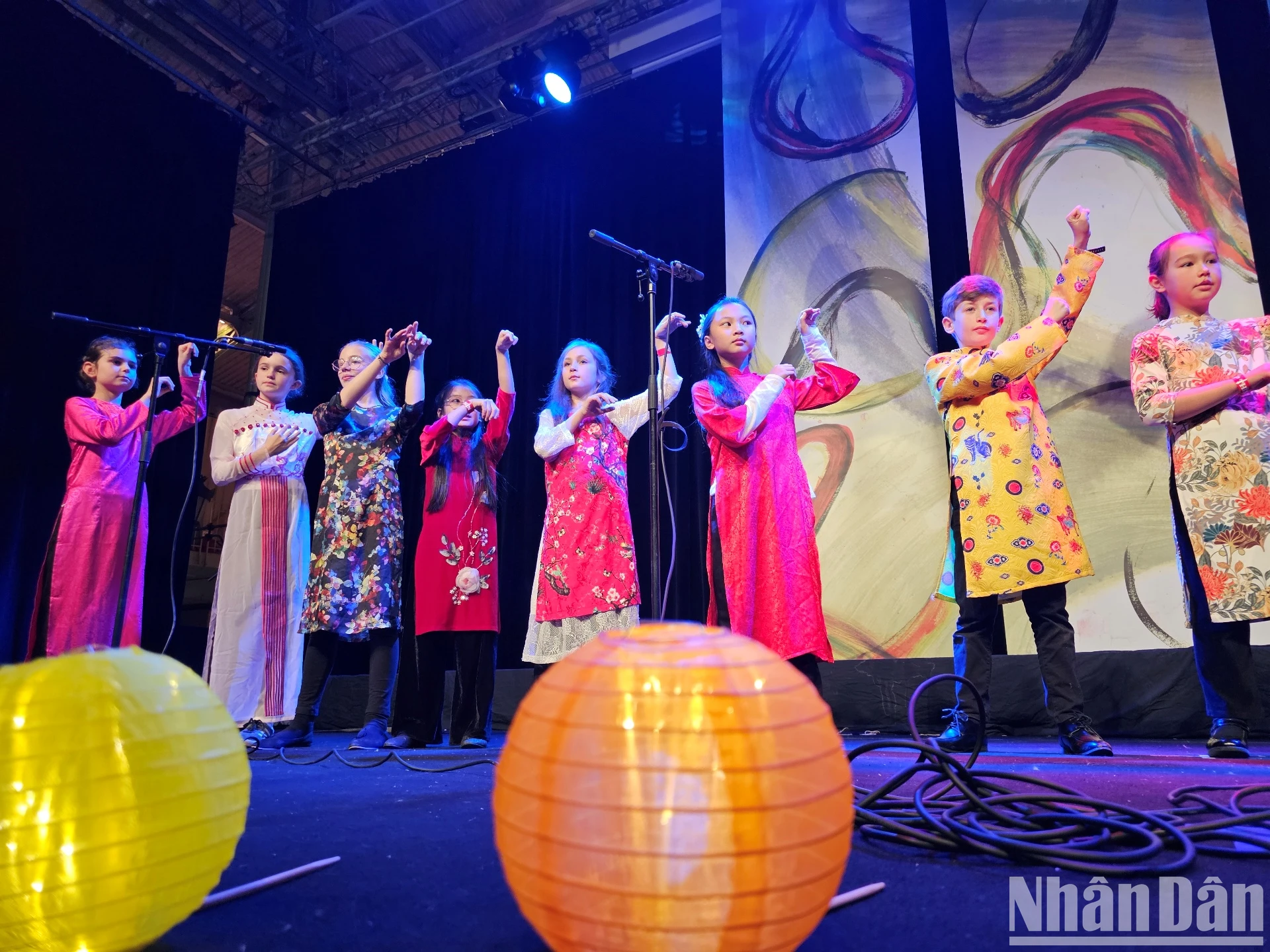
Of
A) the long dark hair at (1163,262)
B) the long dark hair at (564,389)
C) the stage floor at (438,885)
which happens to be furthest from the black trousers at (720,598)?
the long dark hair at (1163,262)

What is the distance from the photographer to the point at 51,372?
3.84 m

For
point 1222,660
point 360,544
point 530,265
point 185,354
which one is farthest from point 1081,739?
point 530,265

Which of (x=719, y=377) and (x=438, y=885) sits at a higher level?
(x=719, y=377)

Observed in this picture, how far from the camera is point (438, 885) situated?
78cm

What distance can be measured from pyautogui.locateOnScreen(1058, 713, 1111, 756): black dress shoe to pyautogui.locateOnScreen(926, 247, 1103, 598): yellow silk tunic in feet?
1.09

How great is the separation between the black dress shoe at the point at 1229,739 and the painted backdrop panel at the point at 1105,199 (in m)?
0.89

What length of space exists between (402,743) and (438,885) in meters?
1.67

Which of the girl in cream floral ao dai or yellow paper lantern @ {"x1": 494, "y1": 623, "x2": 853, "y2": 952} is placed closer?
yellow paper lantern @ {"x1": 494, "y1": 623, "x2": 853, "y2": 952}

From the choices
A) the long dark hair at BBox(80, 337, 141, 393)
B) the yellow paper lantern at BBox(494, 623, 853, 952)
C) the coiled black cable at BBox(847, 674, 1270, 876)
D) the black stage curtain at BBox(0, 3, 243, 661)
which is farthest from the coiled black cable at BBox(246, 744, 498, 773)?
the black stage curtain at BBox(0, 3, 243, 661)

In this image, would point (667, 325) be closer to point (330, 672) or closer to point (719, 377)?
point (719, 377)

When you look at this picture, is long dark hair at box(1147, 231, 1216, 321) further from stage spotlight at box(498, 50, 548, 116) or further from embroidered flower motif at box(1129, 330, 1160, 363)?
stage spotlight at box(498, 50, 548, 116)

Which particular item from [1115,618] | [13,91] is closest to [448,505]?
[1115,618]

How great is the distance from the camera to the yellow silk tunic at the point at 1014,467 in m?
1.87

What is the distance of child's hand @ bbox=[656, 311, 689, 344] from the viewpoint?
2.02 m
